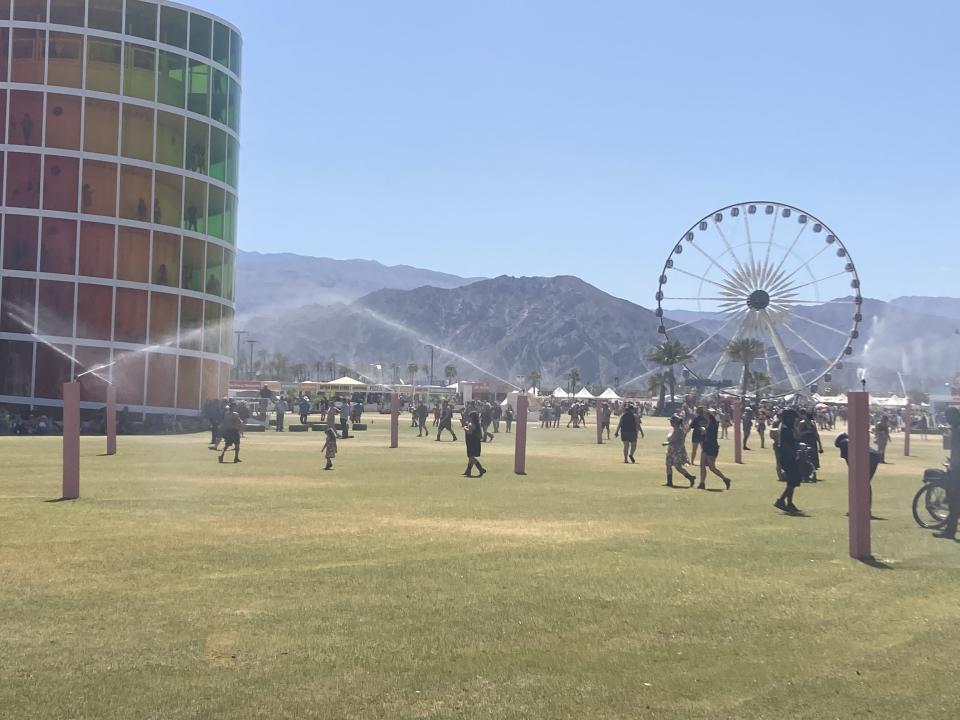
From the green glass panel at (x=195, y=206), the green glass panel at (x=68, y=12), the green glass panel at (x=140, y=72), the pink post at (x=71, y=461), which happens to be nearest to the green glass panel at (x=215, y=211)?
the green glass panel at (x=195, y=206)

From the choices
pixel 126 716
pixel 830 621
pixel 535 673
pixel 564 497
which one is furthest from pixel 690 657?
pixel 564 497

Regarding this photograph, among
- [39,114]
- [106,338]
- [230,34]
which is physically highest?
[230,34]

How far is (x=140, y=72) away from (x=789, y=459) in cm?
5142

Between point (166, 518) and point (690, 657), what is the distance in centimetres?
954

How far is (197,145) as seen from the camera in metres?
62.2

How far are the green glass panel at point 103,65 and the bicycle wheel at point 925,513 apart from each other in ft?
173

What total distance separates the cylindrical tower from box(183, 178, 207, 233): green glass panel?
0.10 m

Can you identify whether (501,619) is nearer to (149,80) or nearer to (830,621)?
(830,621)

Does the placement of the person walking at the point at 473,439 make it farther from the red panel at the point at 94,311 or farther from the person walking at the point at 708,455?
the red panel at the point at 94,311

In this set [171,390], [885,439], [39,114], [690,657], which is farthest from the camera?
[171,390]

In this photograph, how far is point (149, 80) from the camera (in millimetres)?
59000

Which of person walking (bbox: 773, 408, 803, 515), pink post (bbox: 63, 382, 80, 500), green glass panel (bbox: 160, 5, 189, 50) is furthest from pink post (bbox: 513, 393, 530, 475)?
green glass panel (bbox: 160, 5, 189, 50)

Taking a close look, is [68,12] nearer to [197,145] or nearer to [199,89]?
[199,89]

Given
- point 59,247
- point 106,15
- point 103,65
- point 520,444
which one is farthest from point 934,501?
point 106,15
